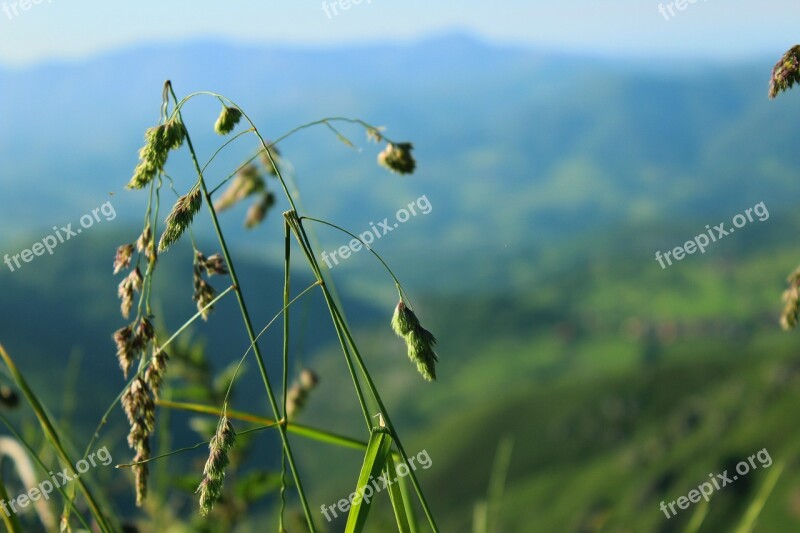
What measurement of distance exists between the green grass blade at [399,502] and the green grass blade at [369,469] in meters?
0.06

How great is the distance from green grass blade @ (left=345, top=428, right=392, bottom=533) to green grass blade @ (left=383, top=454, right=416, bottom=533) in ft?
0.20

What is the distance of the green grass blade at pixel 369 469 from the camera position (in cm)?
123

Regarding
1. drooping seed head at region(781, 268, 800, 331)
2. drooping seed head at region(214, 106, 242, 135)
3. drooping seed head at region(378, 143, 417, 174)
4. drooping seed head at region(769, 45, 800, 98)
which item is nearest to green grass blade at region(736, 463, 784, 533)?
drooping seed head at region(781, 268, 800, 331)

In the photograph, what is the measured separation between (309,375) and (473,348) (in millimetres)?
164286

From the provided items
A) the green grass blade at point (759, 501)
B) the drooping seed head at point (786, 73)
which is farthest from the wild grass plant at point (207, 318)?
the green grass blade at point (759, 501)

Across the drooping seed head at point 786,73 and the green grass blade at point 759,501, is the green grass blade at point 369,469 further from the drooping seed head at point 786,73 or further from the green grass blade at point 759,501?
the green grass blade at point 759,501

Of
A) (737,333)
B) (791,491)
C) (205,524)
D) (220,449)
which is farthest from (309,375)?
(737,333)

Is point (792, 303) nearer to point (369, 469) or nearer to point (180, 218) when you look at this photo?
point (369, 469)

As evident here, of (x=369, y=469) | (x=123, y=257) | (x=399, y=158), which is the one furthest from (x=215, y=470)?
(x=399, y=158)

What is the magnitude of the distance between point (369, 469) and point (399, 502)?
0.60 ft

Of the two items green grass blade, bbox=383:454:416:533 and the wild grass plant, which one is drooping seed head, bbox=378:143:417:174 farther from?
green grass blade, bbox=383:454:416:533

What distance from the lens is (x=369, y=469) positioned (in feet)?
4.03

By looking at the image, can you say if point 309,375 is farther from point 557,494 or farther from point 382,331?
point 382,331

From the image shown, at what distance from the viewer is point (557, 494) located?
344ft
